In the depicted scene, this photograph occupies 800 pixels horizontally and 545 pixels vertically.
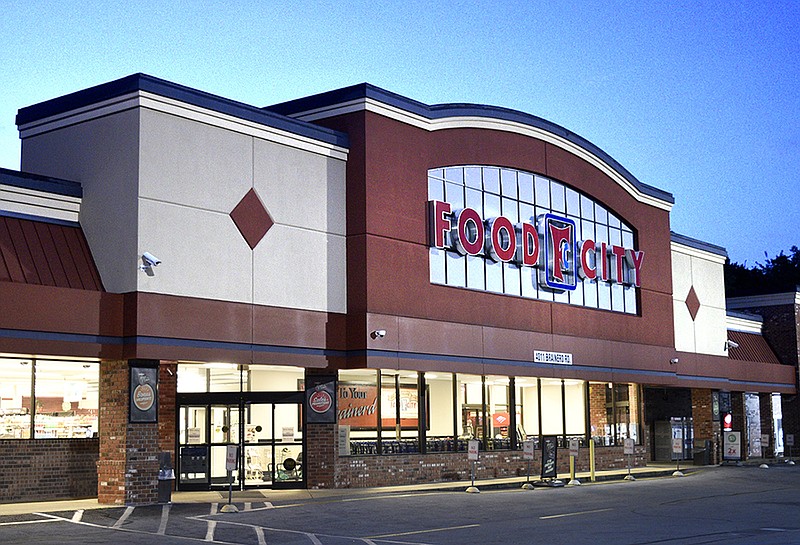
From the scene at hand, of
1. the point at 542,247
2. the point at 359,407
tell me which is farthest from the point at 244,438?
the point at 542,247

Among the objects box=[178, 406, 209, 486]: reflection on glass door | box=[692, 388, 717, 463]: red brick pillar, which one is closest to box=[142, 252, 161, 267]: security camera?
box=[178, 406, 209, 486]: reflection on glass door

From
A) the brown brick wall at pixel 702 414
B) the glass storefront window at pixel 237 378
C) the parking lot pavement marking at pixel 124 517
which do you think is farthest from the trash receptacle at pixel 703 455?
the parking lot pavement marking at pixel 124 517

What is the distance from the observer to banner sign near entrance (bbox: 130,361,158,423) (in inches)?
1000

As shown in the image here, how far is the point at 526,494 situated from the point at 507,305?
7668 mm

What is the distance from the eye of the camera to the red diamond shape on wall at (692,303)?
4634cm

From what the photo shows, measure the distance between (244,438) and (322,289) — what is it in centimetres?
460

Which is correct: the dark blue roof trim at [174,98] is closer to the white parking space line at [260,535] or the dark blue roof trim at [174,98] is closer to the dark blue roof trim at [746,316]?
the white parking space line at [260,535]

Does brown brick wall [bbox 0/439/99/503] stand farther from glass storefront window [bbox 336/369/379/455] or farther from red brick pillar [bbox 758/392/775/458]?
red brick pillar [bbox 758/392/775/458]

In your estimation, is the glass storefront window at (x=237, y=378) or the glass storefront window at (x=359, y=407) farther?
the glass storefront window at (x=359, y=407)

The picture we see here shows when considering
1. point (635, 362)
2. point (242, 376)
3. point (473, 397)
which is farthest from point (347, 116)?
point (635, 362)

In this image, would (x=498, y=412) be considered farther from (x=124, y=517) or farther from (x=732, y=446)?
(x=124, y=517)

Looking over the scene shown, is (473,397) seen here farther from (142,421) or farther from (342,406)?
(142,421)

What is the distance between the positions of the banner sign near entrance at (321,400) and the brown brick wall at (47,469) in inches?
225

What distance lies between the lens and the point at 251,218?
28.0 meters
